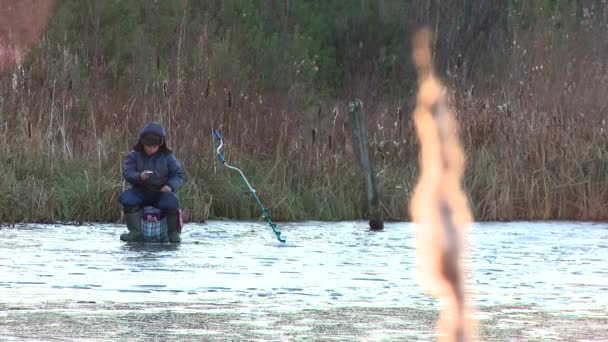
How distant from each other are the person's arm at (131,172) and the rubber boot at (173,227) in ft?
1.42

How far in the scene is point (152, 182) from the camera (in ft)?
44.5

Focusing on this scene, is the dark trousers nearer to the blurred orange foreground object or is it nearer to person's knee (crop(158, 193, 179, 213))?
person's knee (crop(158, 193, 179, 213))

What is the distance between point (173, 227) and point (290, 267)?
90.0 inches

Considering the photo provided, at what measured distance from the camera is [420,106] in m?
1.17

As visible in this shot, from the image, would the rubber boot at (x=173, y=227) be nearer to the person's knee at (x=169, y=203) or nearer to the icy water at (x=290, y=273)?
the person's knee at (x=169, y=203)

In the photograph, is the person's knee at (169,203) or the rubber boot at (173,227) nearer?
the person's knee at (169,203)

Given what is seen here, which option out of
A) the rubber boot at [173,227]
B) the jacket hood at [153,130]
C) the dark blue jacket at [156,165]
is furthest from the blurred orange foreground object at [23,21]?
the rubber boot at [173,227]

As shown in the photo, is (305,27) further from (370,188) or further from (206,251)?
(206,251)

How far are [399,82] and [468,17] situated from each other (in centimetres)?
221

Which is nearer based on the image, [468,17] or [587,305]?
[587,305]

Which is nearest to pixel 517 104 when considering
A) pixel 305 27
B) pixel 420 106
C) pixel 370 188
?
pixel 370 188

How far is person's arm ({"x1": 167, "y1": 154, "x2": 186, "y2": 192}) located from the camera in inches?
532

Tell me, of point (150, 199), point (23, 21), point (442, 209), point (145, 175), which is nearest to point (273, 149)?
point (150, 199)

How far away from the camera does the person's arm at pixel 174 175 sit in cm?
1351
